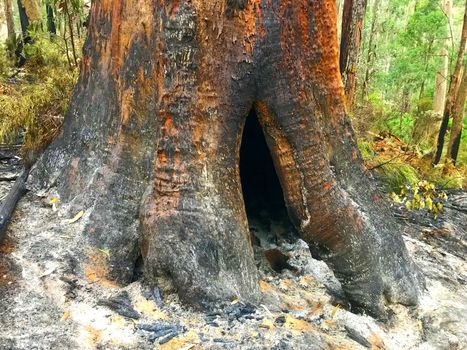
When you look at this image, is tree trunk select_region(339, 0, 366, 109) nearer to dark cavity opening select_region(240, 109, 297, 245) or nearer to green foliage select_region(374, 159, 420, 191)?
green foliage select_region(374, 159, 420, 191)

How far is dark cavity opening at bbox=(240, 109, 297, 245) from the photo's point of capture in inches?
150

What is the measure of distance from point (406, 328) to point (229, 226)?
4.22 feet

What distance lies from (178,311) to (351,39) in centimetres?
563

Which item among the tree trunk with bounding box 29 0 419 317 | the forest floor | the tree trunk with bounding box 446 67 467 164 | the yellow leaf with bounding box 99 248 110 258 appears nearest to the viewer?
the forest floor

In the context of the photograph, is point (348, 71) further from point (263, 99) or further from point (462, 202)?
point (263, 99)

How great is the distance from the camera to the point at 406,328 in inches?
114

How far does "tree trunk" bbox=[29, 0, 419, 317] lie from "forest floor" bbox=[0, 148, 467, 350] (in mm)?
130

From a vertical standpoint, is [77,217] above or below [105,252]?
above

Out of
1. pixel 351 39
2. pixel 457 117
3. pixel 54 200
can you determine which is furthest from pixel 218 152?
pixel 457 117

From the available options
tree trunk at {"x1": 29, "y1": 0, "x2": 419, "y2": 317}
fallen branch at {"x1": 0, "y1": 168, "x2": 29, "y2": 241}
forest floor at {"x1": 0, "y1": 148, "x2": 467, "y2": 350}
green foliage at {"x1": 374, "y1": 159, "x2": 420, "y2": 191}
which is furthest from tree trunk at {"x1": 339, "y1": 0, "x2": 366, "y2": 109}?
fallen branch at {"x1": 0, "y1": 168, "x2": 29, "y2": 241}

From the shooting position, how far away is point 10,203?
328cm

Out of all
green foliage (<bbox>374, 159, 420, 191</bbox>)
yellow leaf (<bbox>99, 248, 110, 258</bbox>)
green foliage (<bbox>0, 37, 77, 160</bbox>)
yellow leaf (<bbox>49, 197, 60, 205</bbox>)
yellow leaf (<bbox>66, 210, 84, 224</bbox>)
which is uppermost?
green foliage (<bbox>0, 37, 77, 160</bbox>)

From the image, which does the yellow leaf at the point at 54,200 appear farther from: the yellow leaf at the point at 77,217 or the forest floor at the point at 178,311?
the yellow leaf at the point at 77,217

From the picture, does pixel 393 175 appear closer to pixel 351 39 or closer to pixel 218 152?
pixel 351 39
